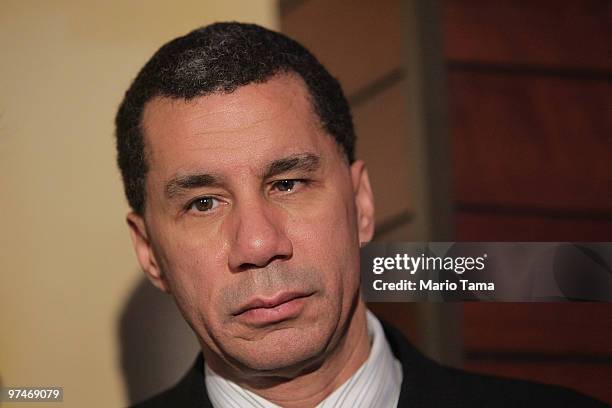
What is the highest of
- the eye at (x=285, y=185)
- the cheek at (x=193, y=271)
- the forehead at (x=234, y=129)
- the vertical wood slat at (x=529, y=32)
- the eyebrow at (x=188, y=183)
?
the vertical wood slat at (x=529, y=32)

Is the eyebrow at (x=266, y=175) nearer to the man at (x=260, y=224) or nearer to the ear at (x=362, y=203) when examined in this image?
the man at (x=260, y=224)

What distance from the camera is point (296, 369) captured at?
1881 millimetres

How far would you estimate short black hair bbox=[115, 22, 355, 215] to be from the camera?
6.20ft

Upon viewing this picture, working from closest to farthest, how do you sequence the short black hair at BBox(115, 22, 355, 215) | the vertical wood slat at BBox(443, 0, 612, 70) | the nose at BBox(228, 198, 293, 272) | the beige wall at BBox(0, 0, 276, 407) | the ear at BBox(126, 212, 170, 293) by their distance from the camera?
1. the nose at BBox(228, 198, 293, 272)
2. the short black hair at BBox(115, 22, 355, 215)
3. the ear at BBox(126, 212, 170, 293)
4. the beige wall at BBox(0, 0, 276, 407)
5. the vertical wood slat at BBox(443, 0, 612, 70)

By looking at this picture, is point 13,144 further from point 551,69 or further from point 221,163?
point 551,69

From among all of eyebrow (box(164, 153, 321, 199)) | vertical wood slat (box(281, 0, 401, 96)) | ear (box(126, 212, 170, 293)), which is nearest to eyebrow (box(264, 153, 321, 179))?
eyebrow (box(164, 153, 321, 199))

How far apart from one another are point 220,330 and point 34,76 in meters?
0.81

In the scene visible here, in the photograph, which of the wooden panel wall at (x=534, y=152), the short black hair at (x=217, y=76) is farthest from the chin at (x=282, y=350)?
the wooden panel wall at (x=534, y=152)

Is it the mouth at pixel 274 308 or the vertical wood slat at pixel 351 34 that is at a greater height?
the vertical wood slat at pixel 351 34

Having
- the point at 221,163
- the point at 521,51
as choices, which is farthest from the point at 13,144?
the point at 521,51

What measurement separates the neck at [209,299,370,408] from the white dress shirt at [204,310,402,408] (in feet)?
0.04

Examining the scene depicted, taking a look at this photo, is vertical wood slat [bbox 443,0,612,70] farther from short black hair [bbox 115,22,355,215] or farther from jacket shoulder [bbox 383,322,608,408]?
jacket shoulder [bbox 383,322,608,408]

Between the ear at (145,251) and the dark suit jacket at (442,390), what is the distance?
181 mm

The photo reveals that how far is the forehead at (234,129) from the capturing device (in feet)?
6.04
